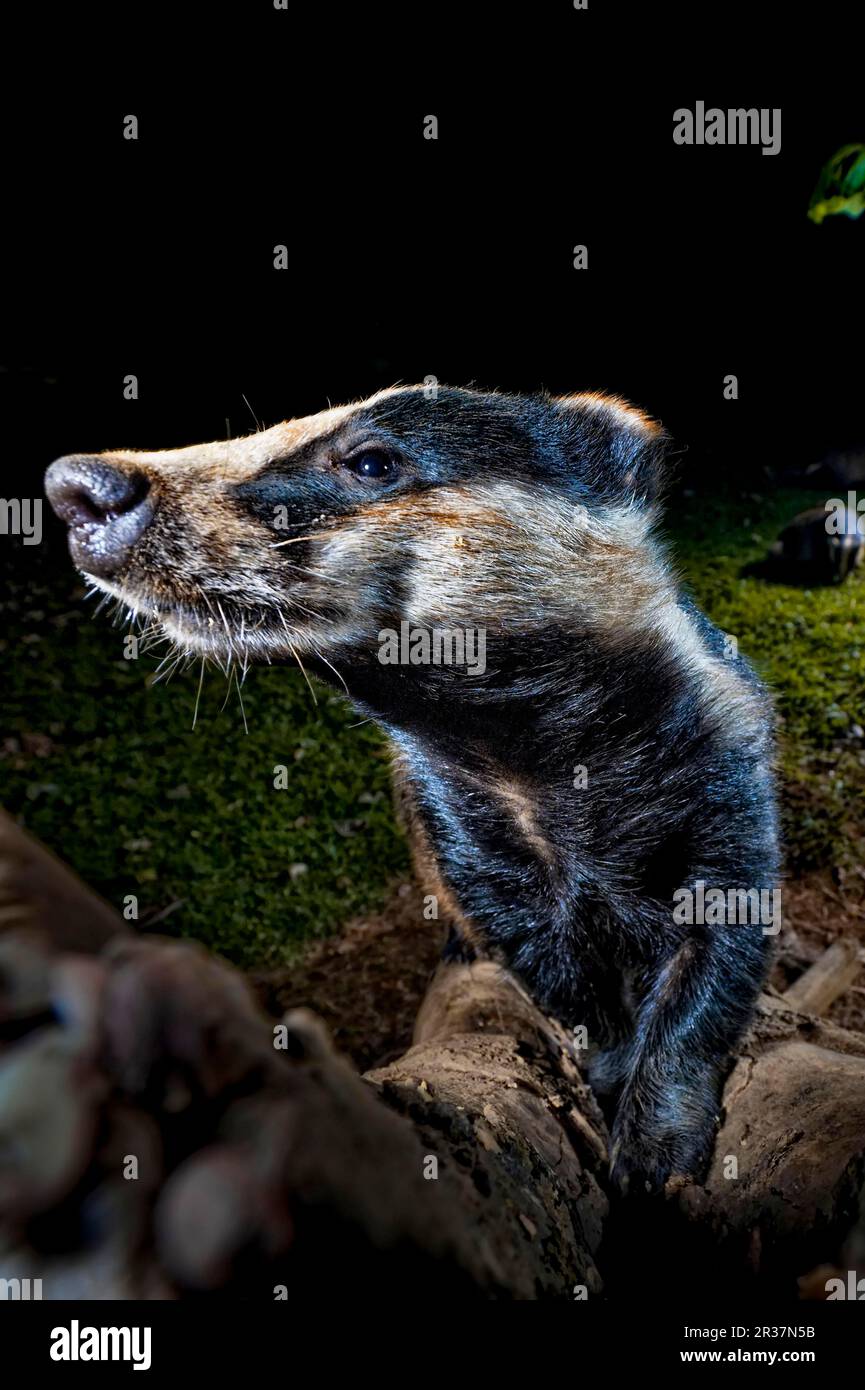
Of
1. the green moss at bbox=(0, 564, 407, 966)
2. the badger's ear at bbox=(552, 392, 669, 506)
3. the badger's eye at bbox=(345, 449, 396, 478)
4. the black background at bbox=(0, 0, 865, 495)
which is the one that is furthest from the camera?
the green moss at bbox=(0, 564, 407, 966)

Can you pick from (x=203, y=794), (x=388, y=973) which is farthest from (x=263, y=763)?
(x=388, y=973)

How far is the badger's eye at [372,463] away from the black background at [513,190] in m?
0.50

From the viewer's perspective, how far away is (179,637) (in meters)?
1.44

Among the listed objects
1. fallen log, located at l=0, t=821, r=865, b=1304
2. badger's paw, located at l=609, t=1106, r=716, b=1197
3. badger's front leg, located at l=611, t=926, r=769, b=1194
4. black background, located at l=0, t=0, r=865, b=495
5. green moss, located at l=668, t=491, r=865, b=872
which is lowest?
badger's paw, located at l=609, t=1106, r=716, b=1197

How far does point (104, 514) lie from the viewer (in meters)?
1.37

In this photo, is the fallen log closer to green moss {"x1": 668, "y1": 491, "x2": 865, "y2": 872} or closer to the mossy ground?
the mossy ground

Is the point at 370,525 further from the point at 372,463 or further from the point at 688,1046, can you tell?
the point at 688,1046

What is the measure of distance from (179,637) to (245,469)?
275mm

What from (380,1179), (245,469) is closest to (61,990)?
(380,1179)

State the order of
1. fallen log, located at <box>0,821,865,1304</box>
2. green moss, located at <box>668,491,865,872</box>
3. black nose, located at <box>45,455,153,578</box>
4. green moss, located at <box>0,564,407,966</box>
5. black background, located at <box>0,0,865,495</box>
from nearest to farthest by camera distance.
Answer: fallen log, located at <box>0,821,865,1304</box>, black nose, located at <box>45,455,153,578</box>, black background, located at <box>0,0,865,495</box>, green moss, located at <box>668,491,865,872</box>, green moss, located at <box>0,564,407,966</box>

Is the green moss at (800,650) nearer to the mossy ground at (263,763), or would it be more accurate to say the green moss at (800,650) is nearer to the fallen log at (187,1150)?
the mossy ground at (263,763)

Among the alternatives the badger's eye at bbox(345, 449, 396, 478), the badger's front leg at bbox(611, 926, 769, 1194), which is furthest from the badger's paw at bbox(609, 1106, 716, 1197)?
the badger's eye at bbox(345, 449, 396, 478)

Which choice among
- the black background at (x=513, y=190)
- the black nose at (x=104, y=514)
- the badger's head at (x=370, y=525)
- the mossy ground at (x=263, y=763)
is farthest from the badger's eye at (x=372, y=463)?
the mossy ground at (x=263, y=763)

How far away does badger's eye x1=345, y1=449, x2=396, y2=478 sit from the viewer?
1.50 metres
